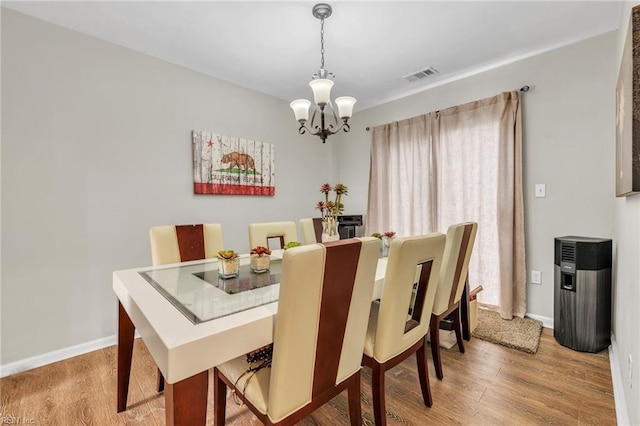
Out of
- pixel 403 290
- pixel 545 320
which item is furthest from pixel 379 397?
pixel 545 320

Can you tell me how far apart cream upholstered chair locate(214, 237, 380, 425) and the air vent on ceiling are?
2551 millimetres

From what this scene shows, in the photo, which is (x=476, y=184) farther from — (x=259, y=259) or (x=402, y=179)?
(x=259, y=259)

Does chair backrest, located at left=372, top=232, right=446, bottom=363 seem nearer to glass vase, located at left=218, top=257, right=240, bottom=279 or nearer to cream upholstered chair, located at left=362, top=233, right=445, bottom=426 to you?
cream upholstered chair, located at left=362, top=233, right=445, bottom=426

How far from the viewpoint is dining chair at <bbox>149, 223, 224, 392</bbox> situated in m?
1.87

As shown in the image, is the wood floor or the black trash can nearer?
the wood floor

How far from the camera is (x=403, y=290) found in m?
1.28

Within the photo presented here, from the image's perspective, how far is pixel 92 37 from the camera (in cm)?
228

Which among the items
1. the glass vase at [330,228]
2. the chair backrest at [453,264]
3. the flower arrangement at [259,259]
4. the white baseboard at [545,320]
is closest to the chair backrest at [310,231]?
the glass vase at [330,228]

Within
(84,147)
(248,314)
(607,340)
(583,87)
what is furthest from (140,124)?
(607,340)

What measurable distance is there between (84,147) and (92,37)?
887mm

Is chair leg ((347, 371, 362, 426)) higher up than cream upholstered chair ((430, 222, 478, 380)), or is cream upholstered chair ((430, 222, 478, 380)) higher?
Answer: cream upholstered chair ((430, 222, 478, 380))

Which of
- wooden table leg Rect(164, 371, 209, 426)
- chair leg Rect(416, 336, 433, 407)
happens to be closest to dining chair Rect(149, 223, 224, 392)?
wooden table leg Rect(164, 371, 209, 426)

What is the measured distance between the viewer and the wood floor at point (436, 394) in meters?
1.50

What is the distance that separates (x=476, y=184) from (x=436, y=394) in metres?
2.08
